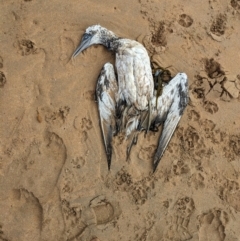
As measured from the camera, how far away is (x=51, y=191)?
15.8 ft

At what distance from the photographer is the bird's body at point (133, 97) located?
16.0ft

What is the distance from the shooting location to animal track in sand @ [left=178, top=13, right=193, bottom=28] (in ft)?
17.8

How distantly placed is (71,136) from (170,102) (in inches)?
52.9

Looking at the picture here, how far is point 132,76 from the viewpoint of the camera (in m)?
4.86

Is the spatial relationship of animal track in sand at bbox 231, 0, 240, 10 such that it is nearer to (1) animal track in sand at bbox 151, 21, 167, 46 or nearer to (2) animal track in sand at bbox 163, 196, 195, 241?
(1) animal track in sand at bbox 151, 21, 167, 46

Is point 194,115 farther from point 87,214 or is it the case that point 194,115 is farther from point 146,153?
point 87,214

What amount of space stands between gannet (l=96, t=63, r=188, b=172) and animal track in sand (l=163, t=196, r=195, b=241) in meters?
0.58

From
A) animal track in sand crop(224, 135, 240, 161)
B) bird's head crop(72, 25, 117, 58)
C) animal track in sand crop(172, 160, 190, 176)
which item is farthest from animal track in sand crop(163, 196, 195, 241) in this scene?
bird's head crop(72, 25, 117, 58)

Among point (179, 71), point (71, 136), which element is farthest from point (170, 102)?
point (71, 136)

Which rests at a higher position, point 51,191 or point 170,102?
point 170,102

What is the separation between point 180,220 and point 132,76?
6.32ft

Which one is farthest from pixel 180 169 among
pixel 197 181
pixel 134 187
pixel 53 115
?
pixel 53 115

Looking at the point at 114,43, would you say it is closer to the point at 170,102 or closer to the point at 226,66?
the point at 170,102

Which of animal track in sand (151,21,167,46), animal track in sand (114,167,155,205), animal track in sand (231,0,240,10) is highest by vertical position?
animal track in sand (231,0,240,10)
